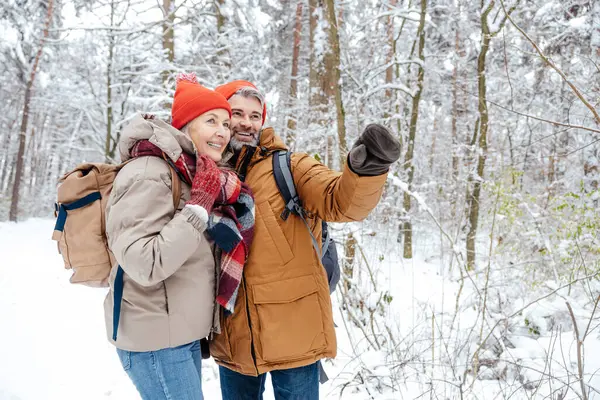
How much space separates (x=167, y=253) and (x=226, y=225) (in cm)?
29

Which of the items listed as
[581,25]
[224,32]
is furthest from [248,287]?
[581,25]

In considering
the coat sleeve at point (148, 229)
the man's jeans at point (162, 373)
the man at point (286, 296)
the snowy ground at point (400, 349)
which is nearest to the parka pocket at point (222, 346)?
the man at point (286, 296)

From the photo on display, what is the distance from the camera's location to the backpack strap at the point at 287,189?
175 centimetres

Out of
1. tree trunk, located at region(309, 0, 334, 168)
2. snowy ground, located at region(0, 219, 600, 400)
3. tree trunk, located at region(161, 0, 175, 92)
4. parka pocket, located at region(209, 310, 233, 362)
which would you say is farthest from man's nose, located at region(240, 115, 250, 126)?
tree trunk, located at region(161, 0, 175, 92)

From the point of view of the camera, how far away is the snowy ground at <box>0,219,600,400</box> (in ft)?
9.25

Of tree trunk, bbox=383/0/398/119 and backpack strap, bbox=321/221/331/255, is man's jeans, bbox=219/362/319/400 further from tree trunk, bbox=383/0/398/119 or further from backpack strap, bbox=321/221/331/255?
tree trunk, bbox=383/0/398/119

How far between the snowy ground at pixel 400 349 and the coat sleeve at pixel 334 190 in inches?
50.0

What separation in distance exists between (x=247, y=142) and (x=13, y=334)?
14.7ft

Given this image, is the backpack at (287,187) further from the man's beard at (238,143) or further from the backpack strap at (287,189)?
the man's beard at (238,143)

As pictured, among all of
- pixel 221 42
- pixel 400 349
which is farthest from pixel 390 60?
pixel 400 349

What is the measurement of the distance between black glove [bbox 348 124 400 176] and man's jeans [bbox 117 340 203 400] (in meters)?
0.97

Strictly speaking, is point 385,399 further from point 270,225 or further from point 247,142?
point 247,142

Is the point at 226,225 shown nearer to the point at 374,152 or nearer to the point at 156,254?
the point at 156,254

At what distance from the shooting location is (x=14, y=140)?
2584cm
